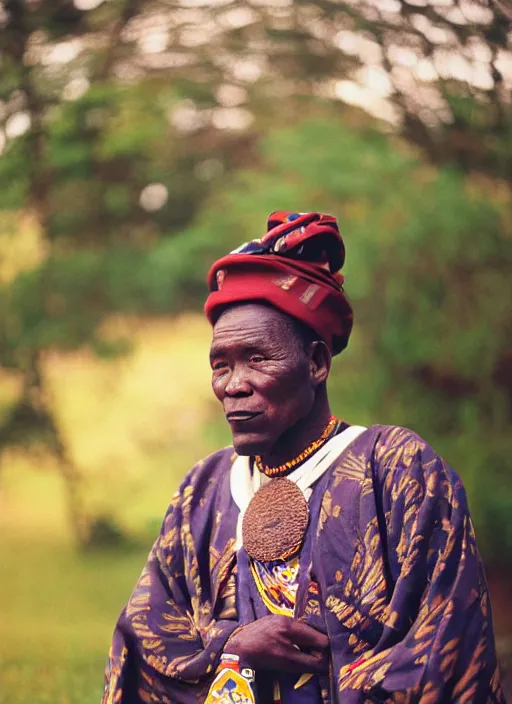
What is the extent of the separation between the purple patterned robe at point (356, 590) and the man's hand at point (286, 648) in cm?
5

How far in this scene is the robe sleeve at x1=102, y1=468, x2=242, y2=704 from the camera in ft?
9.39

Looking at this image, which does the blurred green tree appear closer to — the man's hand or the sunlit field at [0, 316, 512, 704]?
the sunlit field at [0, 316, 512, 704]

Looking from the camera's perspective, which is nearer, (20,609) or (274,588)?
(274,588)

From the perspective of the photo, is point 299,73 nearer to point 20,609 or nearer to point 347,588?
point 20,609

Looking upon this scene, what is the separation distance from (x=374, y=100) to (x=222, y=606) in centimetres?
579

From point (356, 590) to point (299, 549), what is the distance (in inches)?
9.3

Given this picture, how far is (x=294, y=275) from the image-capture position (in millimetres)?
2891

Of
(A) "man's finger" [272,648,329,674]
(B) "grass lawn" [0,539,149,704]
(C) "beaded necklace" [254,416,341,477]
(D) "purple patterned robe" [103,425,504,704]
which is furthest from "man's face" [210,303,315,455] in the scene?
(B) "grass lawn" [0,539,149,704]

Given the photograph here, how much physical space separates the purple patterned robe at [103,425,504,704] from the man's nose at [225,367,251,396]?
387 mm

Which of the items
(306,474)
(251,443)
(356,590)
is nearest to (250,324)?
(251,443)

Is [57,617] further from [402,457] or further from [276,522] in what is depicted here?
[402,457]

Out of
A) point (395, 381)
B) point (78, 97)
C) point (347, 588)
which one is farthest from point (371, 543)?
point (78, 97)

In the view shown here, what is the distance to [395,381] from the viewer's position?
7629 mm

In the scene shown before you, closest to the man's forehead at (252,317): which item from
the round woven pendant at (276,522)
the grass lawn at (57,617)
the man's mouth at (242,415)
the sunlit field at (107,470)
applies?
the man's mouth at (242,415)
